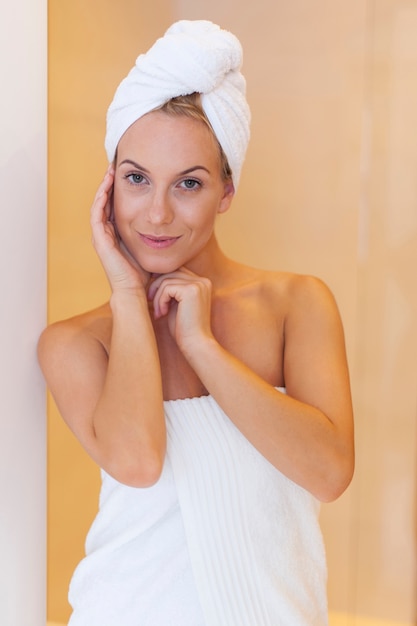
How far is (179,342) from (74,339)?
0.18 metres

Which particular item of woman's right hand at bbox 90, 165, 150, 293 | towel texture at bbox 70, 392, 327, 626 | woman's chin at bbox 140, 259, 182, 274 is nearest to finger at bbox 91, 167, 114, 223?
woman's right hand at bbox 90, 165, 150, 293

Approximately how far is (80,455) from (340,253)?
3.12 feet

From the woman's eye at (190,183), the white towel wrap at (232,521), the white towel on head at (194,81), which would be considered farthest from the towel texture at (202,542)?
the white towel on head at (194,81)

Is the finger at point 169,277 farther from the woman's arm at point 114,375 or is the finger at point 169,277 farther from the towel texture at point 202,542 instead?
the towel texture at point 202,542

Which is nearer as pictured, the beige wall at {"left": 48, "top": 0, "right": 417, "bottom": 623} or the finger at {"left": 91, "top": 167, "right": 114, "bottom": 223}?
the finger at {"left": 91, "top": 167, "right": 114, "bottom": 223}

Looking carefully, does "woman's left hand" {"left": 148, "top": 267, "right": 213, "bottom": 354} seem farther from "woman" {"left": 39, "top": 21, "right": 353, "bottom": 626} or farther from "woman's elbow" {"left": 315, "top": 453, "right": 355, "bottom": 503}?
"woman's elbow" {"left": 315, "top": 453, "right": 355, "bottom": 503}

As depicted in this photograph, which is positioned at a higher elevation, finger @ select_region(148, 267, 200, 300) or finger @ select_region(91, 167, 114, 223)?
finger @ select_region(91, 167, 114, 223)

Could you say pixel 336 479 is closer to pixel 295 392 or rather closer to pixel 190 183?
pixel 295 392

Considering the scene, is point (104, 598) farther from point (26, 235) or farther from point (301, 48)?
point (301, 48)

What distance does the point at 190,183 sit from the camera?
4.77 feet

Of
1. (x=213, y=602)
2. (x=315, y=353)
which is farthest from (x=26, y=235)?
(x=213, y=602)

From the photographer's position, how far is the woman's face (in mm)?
1418

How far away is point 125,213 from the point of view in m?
1.46

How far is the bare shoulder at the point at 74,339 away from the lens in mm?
1465
